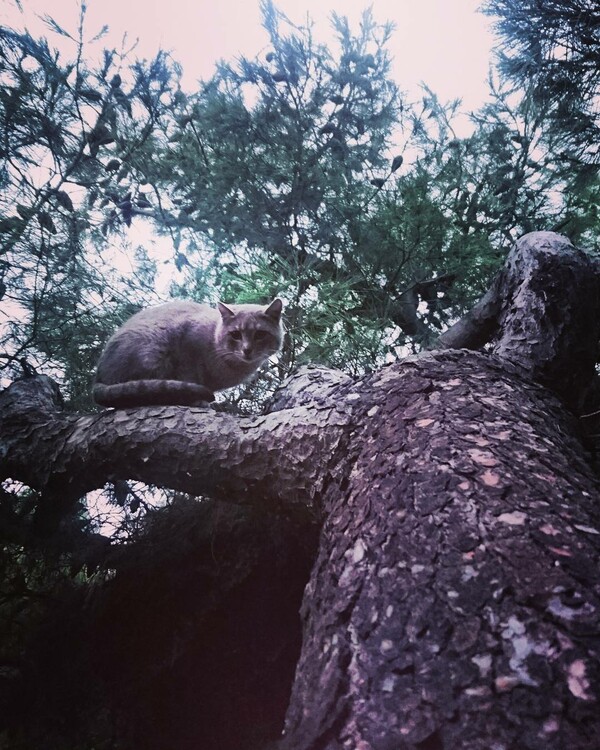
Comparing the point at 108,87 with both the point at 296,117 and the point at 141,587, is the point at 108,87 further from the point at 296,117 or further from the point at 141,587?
the point at 141,587

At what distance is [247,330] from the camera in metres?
2.29

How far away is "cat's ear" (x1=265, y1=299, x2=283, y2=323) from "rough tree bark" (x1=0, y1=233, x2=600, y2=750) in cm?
62

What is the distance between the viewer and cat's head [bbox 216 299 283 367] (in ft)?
7.55

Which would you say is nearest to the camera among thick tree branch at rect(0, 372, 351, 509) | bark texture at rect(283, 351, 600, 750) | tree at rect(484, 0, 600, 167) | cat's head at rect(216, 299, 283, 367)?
bark texture at rect(283, 351, 600, 750)

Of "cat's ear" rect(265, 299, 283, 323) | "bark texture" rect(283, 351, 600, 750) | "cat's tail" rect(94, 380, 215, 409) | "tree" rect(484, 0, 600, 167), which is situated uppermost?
"tree" rect(484, 0, 600, 167)

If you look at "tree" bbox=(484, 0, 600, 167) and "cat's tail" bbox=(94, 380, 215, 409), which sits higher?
"tree" bbox=(484, 0, 600, 167)

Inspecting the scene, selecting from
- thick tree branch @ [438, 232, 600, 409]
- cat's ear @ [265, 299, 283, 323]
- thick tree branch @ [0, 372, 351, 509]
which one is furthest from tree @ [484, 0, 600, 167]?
A: thick tree branch @ [0, 372, 351, 509]

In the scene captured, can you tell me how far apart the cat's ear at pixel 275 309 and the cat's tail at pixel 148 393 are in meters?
0.64

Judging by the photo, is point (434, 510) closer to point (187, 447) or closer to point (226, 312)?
point (187, 447)

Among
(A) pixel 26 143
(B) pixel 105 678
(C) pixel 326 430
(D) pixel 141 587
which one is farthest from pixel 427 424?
(A) pixel 26 143

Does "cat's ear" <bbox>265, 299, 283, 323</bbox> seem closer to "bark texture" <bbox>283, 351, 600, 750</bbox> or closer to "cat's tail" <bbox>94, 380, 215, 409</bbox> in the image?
"cat's tail" <bbox>94, 380, 215, 409</bbox>

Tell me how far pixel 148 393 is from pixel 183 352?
1.61 feet

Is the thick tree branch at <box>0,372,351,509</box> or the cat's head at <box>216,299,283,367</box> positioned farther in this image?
the cat's head at <box>216,299,283,367</box>

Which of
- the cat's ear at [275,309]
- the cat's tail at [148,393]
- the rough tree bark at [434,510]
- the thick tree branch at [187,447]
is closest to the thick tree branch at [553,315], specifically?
the rough tree bark at [434,510]
